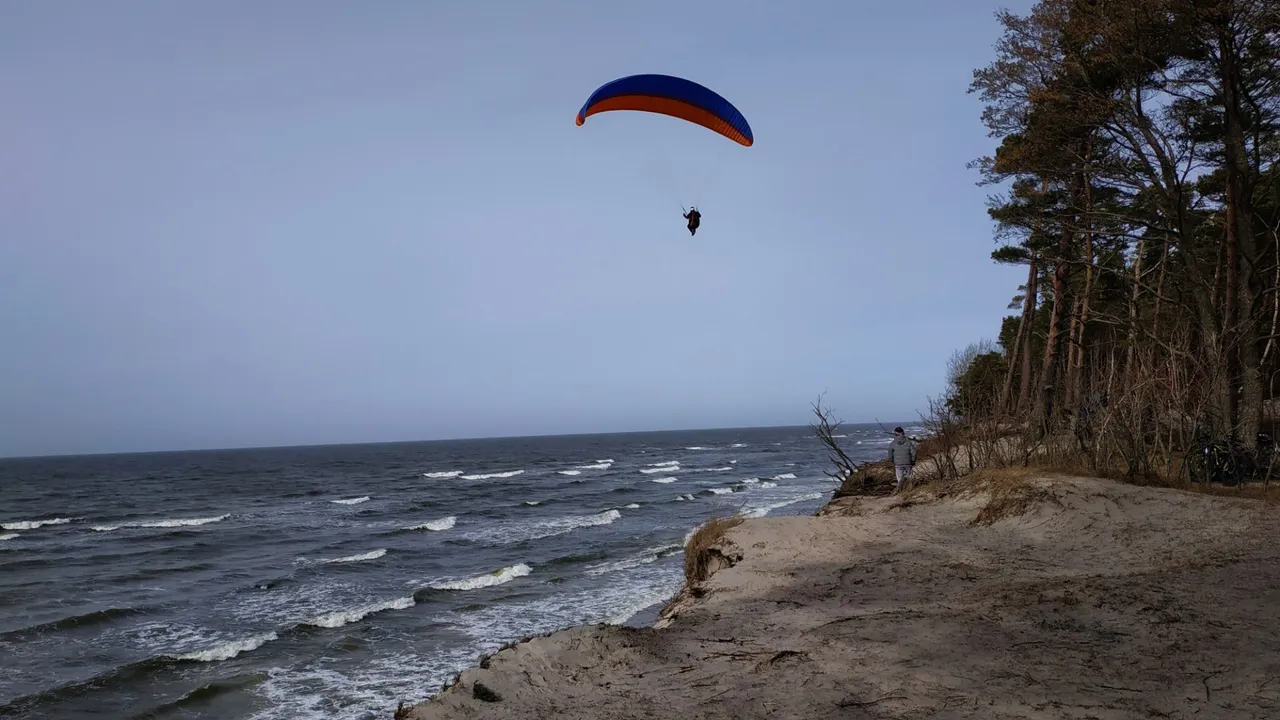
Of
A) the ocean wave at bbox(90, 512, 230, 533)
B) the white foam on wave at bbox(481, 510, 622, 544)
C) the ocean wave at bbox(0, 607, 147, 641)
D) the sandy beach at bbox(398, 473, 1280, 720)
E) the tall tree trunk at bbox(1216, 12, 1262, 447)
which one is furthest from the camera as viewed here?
the ocean wave at bbox(90, 512, 230, 533)

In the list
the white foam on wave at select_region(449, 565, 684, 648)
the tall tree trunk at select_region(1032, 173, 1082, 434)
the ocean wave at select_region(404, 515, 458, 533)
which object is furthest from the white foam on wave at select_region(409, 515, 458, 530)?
the tall tree trunk at select_region(1032, 173, 1082, 434)

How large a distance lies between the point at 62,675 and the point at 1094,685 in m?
14.8

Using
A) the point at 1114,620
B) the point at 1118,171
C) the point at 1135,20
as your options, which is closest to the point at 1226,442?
the point at 1118,171

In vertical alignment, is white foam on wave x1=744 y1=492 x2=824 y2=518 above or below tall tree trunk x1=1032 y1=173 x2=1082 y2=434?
below

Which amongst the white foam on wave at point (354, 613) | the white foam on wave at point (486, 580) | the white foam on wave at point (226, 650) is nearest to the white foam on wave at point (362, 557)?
the white foam on wave at point (486, 580)

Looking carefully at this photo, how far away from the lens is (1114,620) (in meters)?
6.92

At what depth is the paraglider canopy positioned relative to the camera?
1467cm

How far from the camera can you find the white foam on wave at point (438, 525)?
3071 centimetres

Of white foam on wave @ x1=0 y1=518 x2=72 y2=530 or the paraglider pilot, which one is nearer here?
the paraglider pilot

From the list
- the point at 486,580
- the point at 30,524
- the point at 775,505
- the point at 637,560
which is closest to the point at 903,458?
the point at 637,560

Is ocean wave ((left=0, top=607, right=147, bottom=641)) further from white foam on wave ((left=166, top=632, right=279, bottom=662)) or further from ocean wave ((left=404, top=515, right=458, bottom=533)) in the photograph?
ocean wave ((left=404, top=515, right=458, bottom=533))

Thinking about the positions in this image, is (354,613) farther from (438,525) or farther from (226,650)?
(438,525)

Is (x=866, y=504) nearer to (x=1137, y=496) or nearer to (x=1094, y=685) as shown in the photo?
(x=1137, y=496)

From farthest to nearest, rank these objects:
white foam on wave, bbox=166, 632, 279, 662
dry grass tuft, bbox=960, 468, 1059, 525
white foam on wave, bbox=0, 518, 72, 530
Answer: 1. white foam on wave, bbox=0, 518, 72, 530
2. white foam on wave, bbox=166, 632, 279, 662
3. dry grass tuft, bbox=960, 468, 1059, 525
